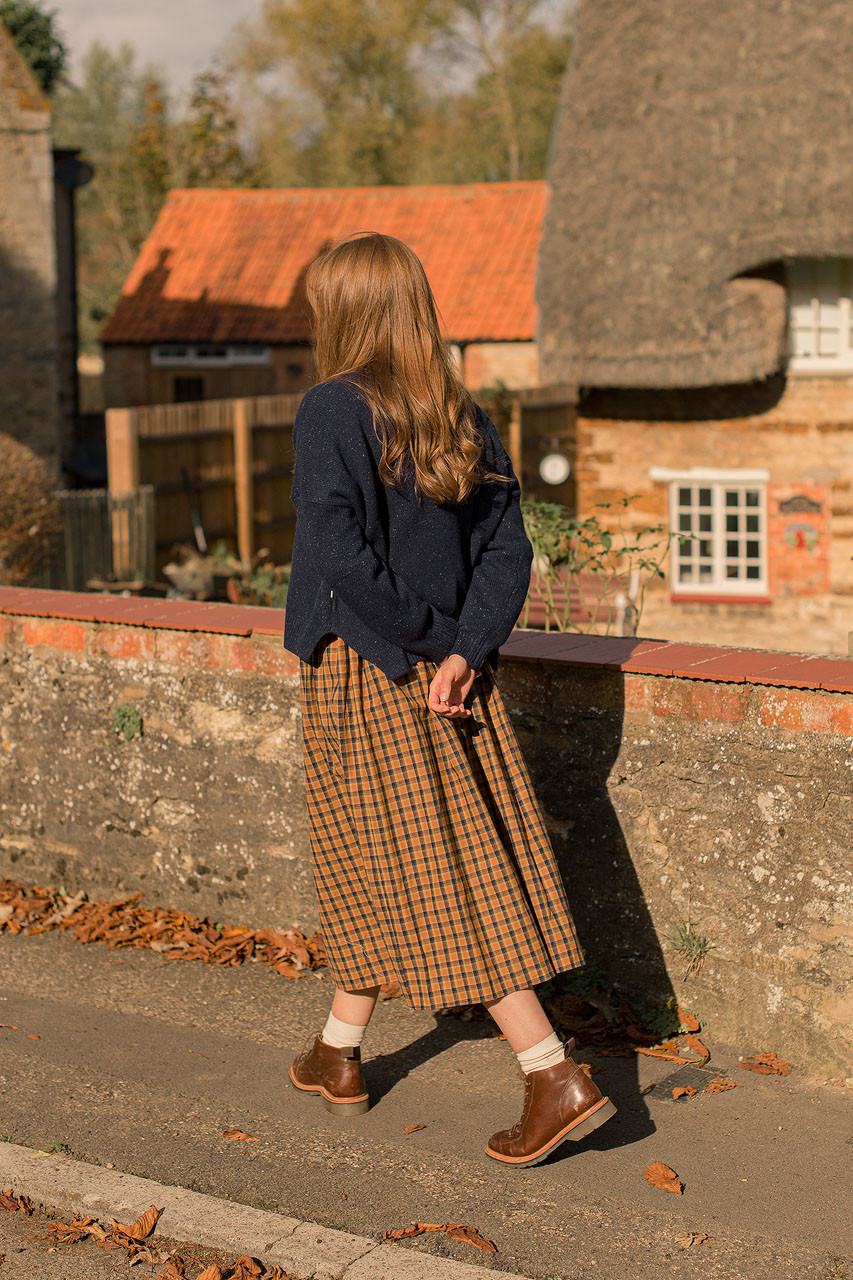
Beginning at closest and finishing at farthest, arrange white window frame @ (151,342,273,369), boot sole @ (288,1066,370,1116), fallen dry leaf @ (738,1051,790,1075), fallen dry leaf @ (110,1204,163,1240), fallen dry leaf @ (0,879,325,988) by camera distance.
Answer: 1. fallen dry leaf @ (110,1204,163,1240)
2. boot sole @ (288,1066,370,1116)
3. fallen dry leaf @ (738,1051,790,1075)
4. fallen dry leaf @ (0,879,325,988)
5. white window frame @ (151,342,273,369)

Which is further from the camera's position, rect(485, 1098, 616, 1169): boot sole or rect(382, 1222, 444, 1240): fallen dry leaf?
rect(485, 1098, 616, 1169): boot sole

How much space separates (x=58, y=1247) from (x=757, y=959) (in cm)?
180

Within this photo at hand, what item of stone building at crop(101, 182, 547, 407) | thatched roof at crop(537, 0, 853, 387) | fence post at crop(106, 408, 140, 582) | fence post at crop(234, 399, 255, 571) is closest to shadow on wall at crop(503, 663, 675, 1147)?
fence post at crop(106, 408, 140, 582)

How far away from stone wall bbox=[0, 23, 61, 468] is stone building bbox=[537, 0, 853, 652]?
8018mm

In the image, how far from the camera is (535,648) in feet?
12.5

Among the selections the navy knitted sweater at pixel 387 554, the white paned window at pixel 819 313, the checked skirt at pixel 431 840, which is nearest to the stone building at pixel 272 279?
the white paned window at pixel 819 313

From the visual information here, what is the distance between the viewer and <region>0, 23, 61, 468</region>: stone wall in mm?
18297

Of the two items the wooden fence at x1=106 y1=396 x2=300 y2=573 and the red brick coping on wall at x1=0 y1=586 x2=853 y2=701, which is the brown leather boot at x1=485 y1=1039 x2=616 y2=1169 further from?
the wooden fence at x1=106 y1=396 x2=300 y2=573

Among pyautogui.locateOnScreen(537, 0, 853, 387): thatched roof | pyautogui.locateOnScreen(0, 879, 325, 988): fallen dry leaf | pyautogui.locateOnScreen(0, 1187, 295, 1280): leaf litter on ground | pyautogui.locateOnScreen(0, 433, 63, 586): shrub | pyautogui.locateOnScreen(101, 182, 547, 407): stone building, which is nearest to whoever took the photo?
pyautogui.locateOnScreen(0, 1187, 295, 1280): leaf litter on ground

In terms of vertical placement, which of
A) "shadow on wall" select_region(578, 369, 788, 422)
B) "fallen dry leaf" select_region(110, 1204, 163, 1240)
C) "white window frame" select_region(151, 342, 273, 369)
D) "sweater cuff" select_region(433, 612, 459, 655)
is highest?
"white window frame" select_region(151, 342, 273, 369)

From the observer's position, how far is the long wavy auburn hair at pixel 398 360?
2932mm

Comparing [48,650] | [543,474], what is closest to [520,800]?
[48,650]

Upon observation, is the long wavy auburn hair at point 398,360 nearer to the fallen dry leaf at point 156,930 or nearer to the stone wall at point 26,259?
the fallen dry leaf at point 156,930

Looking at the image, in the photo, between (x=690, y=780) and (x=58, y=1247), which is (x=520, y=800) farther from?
(x=58, y=1247)
